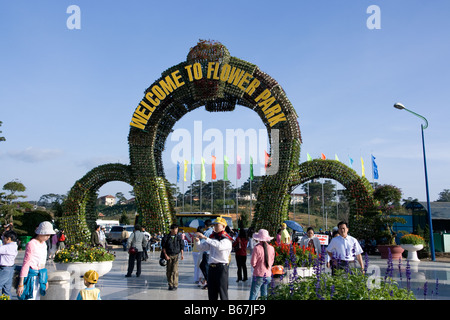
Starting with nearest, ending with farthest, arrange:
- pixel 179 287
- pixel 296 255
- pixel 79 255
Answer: pixel 296 255, pixel 79 255, pixel 179 287

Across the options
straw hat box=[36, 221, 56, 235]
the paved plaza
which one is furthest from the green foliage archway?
straw hat box=[36, 221, 56, 235]

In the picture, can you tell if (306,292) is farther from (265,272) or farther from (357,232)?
(357,232)

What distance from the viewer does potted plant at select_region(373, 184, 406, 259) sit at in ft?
55.9

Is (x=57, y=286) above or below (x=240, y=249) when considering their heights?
below

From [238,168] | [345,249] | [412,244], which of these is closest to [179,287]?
[345,249]

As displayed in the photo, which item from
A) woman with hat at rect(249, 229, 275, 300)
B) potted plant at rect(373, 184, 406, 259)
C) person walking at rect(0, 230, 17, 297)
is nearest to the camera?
woman with hat at rect(249, 229, 275, 300)

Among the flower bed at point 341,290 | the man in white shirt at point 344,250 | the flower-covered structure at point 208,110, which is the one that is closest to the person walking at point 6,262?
the flower bed at point 341,290

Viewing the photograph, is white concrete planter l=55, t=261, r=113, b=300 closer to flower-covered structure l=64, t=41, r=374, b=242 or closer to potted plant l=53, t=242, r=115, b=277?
potted plant l=53, t=242, r=115, b=277

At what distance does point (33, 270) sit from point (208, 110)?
1442 centimetres

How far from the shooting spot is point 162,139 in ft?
65.3

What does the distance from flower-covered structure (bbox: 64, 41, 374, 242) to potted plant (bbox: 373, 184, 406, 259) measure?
783 millimetres

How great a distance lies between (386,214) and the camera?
17453mm

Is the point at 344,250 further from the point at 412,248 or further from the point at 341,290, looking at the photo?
the point at 412,248
